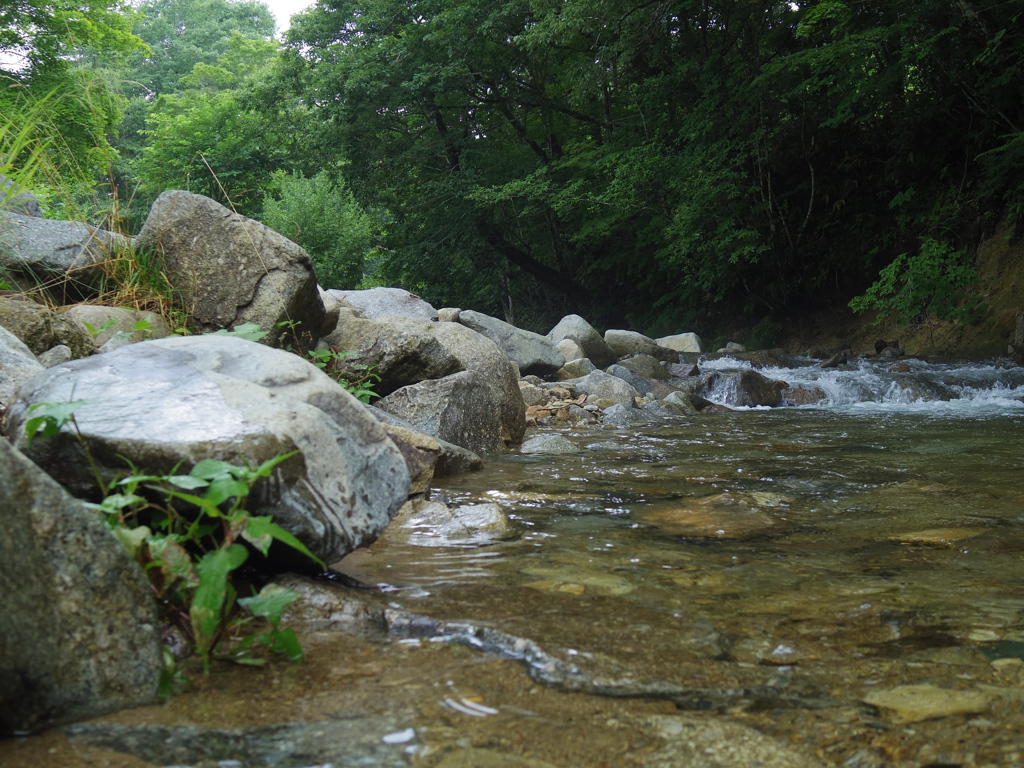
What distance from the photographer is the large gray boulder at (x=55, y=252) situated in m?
4.31

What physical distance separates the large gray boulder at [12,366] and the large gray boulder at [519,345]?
6.96 m

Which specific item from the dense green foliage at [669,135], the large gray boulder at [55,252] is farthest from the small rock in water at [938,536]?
the dense green foliage at [669,135]

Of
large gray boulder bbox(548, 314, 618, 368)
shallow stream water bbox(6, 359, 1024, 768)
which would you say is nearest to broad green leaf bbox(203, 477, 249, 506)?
shallow stream water bbox(6, 359, 1024, 768)

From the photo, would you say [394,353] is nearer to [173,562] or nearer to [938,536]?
[938,536]

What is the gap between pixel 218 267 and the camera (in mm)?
4953

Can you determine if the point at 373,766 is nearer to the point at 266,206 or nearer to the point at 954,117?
the point at 954,117

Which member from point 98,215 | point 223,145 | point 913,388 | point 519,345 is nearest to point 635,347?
point 519,345

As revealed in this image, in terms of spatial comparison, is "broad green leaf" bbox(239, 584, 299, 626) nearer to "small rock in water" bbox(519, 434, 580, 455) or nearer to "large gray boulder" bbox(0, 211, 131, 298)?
"large gray boulder" bbox(0, 211, 131, 298)

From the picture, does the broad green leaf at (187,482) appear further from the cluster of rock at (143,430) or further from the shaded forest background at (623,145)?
the shaded forest background at (623,145)

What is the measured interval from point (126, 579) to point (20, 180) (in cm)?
302

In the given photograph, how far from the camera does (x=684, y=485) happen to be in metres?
4.41

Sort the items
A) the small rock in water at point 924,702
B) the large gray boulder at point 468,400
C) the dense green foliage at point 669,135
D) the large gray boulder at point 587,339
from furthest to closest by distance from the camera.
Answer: the large gray boulder at point 587,339, the dense green foliage at point 669,135, the large gray boulder at point 468,400, the small rock in water at point 924,702

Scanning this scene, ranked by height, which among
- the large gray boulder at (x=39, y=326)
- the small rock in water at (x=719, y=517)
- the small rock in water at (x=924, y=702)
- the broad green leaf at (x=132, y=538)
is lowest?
the small rock in water at (x=719, y=517)

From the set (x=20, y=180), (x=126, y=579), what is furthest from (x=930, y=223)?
(x=126, y=579)
